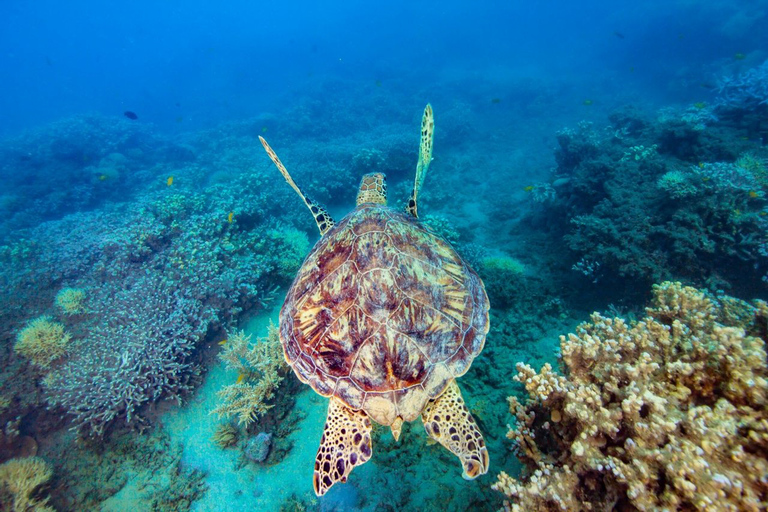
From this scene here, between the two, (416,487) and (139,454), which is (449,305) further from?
(139,454)

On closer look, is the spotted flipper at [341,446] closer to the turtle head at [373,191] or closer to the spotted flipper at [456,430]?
the spotted flipper at [456,430]

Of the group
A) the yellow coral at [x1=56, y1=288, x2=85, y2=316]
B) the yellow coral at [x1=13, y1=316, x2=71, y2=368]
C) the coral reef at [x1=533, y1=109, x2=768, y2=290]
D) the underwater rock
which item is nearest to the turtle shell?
the underwater rock

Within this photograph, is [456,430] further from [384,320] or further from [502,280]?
[502,280]

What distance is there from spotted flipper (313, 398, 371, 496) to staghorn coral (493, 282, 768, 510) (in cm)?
109

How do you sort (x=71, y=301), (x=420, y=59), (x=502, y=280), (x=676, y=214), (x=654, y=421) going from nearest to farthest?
(x=654, y=421) < (x=676, y=214) < (x=71, y=301) < (x=502, y=280) < (x=420, y=59)

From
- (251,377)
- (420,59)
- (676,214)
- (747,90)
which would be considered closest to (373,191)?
(251,377)

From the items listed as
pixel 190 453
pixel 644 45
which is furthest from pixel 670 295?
pixel 644 45

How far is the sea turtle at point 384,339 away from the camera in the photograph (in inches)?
95.7

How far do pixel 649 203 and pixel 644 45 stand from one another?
36185 mm

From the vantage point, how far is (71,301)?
5.39 metres

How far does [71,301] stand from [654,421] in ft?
27.1

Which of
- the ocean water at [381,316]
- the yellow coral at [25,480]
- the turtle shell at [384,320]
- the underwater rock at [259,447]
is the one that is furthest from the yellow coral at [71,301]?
the turtle shell at [384,320]

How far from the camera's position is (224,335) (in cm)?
533

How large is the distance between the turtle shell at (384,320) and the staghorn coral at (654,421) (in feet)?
2.50
